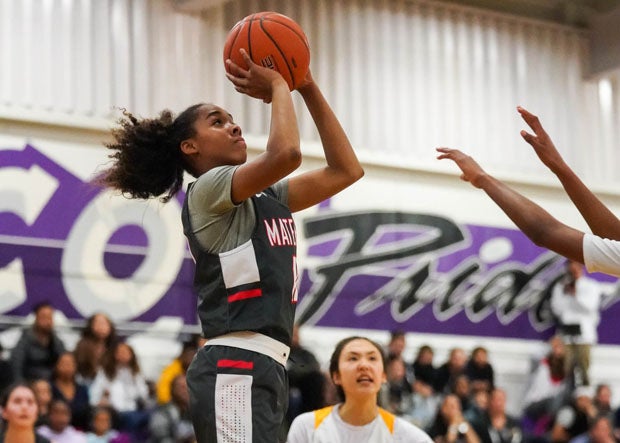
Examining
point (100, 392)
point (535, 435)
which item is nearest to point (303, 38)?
point (100, 392)

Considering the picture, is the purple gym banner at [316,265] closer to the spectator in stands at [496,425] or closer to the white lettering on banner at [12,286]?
the white lettering on banner at [12,286]

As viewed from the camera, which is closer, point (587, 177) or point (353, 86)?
point (353, 86)

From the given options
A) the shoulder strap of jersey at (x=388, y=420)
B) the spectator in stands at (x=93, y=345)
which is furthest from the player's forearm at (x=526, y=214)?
the spectator in stands at (x=93, y=345)

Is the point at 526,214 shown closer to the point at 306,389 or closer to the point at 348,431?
the point at 348,431

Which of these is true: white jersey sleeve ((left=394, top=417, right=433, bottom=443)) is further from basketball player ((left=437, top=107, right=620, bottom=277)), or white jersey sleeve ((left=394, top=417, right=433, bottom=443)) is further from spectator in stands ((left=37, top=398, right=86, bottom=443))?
spectator in stands ((left=37, top=398, right=86, bottom=443))

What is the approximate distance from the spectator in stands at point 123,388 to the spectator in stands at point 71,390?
0.13m

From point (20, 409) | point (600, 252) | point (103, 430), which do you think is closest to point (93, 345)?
point (103, 430)

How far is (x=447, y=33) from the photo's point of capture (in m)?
16.3

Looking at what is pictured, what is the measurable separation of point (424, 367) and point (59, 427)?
17.6 feet

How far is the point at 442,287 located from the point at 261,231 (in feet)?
37.9

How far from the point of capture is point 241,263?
13.1ft

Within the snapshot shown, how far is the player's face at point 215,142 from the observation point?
427 centimetres

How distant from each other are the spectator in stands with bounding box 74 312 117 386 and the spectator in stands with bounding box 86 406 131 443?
660 millimetres

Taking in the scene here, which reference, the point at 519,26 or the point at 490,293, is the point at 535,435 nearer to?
the point at 490,293
